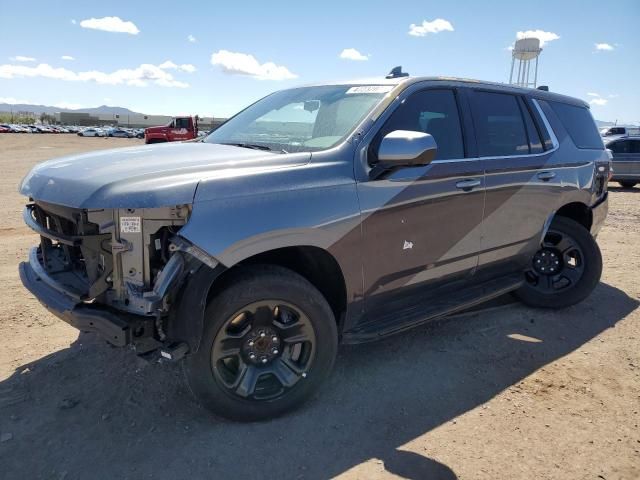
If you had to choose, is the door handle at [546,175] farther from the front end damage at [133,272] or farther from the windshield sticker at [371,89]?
the front end damage at [133,272]

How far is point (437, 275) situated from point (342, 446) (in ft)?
4.76

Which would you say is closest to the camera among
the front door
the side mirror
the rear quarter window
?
the side mirror

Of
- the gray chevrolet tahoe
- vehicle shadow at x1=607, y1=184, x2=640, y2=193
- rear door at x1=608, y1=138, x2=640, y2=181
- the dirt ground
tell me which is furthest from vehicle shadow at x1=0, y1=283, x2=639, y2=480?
rear door at x1=608, y1=138, x2=640, y2=181

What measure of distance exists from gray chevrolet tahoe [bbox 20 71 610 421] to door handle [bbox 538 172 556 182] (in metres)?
0.02

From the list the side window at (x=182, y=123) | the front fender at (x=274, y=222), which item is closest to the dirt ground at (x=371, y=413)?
the front fender at (x=274, y=222)

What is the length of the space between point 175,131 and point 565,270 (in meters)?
26.6

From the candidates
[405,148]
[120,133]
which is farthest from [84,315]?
[120,133]

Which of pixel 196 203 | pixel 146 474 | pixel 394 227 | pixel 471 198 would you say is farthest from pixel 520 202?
pixel 146 474

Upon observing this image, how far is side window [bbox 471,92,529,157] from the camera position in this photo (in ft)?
13.2

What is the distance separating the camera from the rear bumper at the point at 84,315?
8.39 ft

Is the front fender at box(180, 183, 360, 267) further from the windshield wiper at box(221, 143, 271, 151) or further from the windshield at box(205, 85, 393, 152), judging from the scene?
the windshield wiper at box(221, 143, 271, 151)

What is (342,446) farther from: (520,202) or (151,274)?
(520,202)

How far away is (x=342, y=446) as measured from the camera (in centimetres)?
288

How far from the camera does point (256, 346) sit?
300 centimetres
